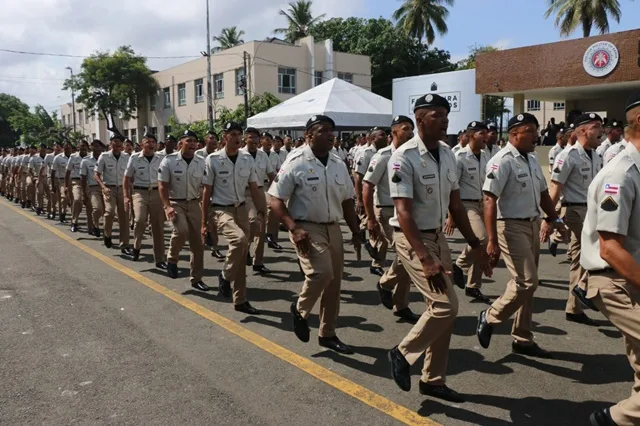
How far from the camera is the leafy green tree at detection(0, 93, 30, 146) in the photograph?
6869 cm

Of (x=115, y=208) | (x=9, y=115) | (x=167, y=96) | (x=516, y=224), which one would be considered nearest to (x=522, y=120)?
(x=516, y=224)

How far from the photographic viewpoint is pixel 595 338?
192 inches

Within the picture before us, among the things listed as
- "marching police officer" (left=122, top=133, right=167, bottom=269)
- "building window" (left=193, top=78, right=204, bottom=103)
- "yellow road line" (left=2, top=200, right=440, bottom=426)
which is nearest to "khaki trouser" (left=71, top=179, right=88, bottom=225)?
"marching police officer" (left=122, top=133, right=167, bottom=269)

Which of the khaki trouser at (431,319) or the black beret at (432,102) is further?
the black beret at (432,102)

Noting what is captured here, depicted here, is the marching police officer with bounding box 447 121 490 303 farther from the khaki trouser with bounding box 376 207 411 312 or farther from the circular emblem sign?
the circular emblem sign

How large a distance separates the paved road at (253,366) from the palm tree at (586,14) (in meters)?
29.5

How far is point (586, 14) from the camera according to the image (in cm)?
3098

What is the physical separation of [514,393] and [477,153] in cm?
381

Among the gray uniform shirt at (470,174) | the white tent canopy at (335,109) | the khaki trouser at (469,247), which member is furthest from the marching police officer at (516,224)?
the white tent canopy at (335,109)

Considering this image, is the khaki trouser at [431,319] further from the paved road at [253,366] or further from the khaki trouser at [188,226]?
the khaki trouser at [188,226]

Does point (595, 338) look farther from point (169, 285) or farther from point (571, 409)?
point (169, 285)

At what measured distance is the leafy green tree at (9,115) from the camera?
68.7m

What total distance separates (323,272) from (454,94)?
1761 cm

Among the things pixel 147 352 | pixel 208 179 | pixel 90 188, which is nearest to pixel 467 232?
pixel 147 352
